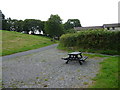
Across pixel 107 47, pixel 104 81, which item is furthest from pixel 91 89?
pixel 107 47

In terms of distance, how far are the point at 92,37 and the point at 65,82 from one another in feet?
34.6

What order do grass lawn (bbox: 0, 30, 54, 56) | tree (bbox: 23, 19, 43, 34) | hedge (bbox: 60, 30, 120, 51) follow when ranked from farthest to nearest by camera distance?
1. tree (bbox: 23, 19, 43, 34)
2. grass lawn (bbox: 0, 30, 54, 56)
3. hedge (bbox: 60, 30, 120, 51)

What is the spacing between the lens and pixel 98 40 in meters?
13.7

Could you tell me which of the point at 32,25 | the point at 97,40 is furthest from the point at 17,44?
the point at 32,25

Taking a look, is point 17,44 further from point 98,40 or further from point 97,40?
point 98,40

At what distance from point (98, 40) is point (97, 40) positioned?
0.41 feet

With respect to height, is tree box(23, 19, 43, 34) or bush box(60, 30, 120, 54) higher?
tree box(23, 19, 43, 34)

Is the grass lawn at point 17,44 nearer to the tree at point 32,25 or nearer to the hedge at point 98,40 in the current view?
the hedge at point 98,40

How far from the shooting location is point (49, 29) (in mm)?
36406

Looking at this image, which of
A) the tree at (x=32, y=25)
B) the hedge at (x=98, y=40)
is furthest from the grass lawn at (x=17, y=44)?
the tree at (x=32, y=25)

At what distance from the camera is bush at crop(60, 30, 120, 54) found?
12.6 metres

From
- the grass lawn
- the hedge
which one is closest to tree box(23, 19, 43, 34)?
the grass lawn

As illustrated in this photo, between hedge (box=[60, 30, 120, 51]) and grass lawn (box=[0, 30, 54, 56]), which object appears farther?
grass lawn (box=[0, 30, 54, 56])

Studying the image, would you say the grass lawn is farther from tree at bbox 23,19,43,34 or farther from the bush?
tree at bbox 23,19,43,34
